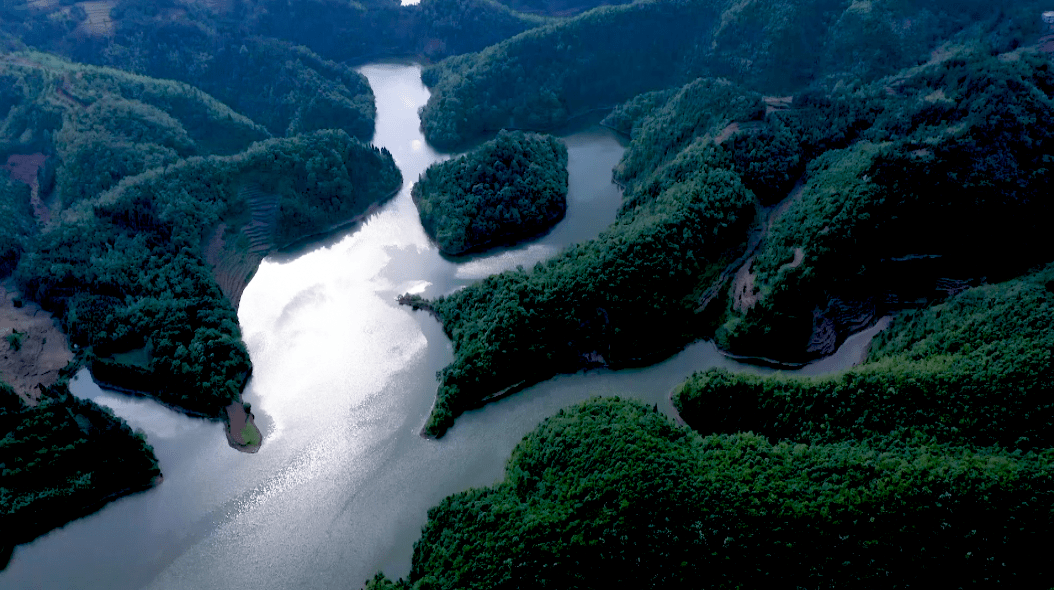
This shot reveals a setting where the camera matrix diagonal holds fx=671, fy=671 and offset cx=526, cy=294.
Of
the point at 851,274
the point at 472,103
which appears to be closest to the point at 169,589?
the point at 851,274

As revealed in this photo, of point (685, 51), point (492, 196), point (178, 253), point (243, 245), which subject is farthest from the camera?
point (685, 51)

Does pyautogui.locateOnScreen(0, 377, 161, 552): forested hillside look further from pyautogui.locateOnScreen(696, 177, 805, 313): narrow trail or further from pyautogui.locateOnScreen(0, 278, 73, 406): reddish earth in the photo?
pyautogui.locateOnScreen(696, 177, 805, 313): narrow trail

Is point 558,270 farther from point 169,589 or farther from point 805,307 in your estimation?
point 169,589

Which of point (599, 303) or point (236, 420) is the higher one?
point (599, 303)

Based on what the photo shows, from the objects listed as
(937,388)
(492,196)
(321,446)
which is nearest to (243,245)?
(492,196)

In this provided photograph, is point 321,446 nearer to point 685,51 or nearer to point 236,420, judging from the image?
point 236,420

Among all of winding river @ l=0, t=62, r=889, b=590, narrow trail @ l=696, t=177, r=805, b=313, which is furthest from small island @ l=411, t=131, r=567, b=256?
narrow trail @ l=696, t=177, r=805, b=313

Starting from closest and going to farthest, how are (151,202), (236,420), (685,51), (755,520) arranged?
(755,520) < (236,420) < (151,202) < (685,51)
